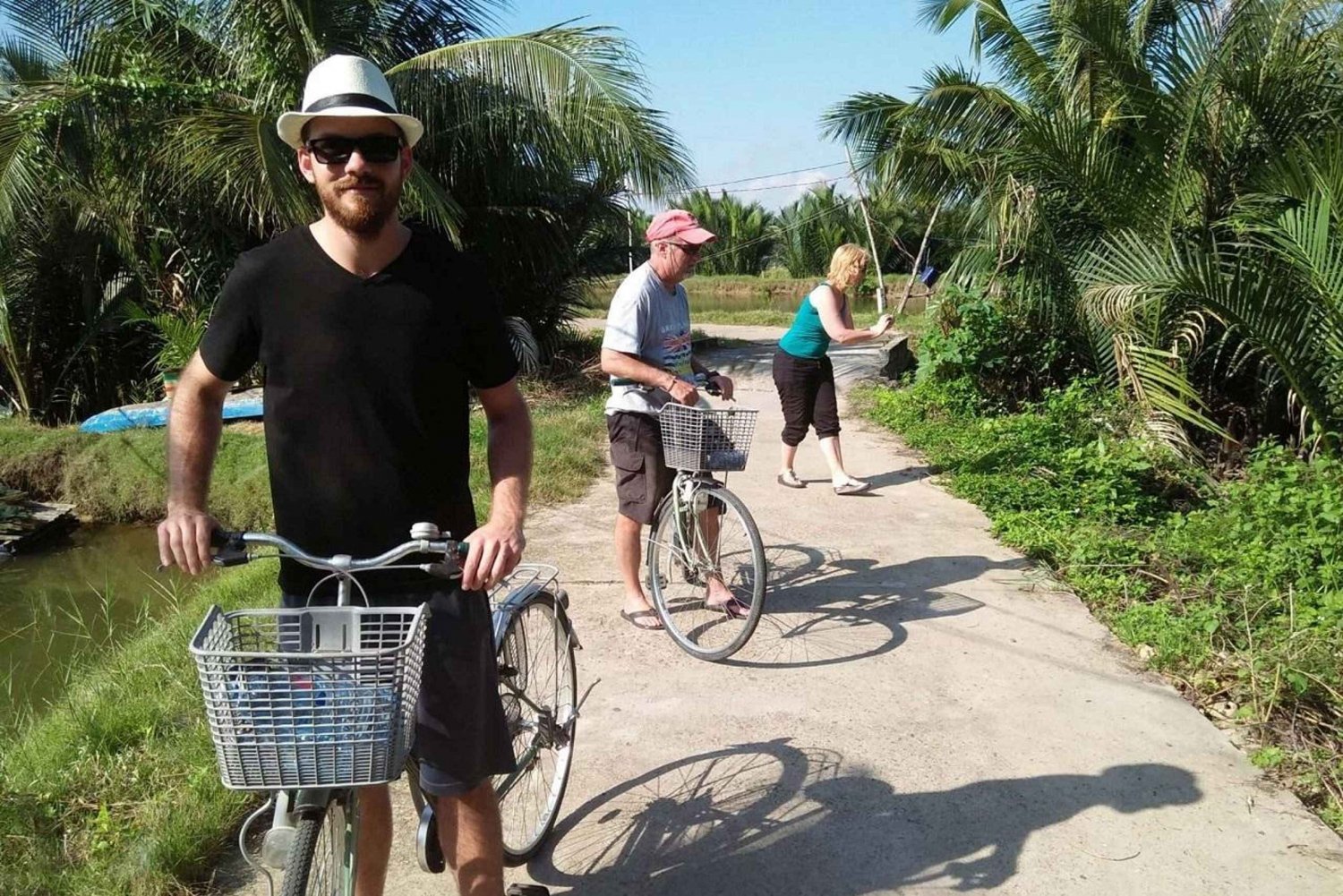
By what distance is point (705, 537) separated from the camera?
14.7ft

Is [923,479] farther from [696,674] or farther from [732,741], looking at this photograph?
[732,741]

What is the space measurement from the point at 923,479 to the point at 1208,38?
3.88 metres

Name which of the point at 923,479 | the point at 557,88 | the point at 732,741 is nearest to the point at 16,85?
the point at 557,88

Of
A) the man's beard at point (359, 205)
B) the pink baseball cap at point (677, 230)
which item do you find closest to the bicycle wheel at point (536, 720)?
the man's beard at point (359, 205)

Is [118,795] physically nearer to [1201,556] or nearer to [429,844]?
[429,844]

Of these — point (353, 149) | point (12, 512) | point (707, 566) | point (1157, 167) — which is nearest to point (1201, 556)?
point (707, 566)

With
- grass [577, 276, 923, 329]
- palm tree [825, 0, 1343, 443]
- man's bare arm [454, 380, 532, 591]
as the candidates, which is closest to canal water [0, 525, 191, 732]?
man's bare arm [454, 380, 532, 591]

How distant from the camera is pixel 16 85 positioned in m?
10.8

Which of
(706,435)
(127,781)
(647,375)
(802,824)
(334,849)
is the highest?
(647,375)

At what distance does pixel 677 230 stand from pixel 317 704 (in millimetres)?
2875

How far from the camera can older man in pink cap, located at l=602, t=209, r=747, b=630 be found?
164 inches

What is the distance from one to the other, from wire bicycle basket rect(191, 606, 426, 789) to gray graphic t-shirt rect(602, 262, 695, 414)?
2499 mm

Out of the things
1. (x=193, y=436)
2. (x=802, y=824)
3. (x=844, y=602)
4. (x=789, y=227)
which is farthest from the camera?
(x=789, y=227)

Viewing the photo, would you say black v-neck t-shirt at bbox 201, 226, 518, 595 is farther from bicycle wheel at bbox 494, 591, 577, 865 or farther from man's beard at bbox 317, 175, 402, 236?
bicycle wheel at bbox 494, 591, 577, 865
